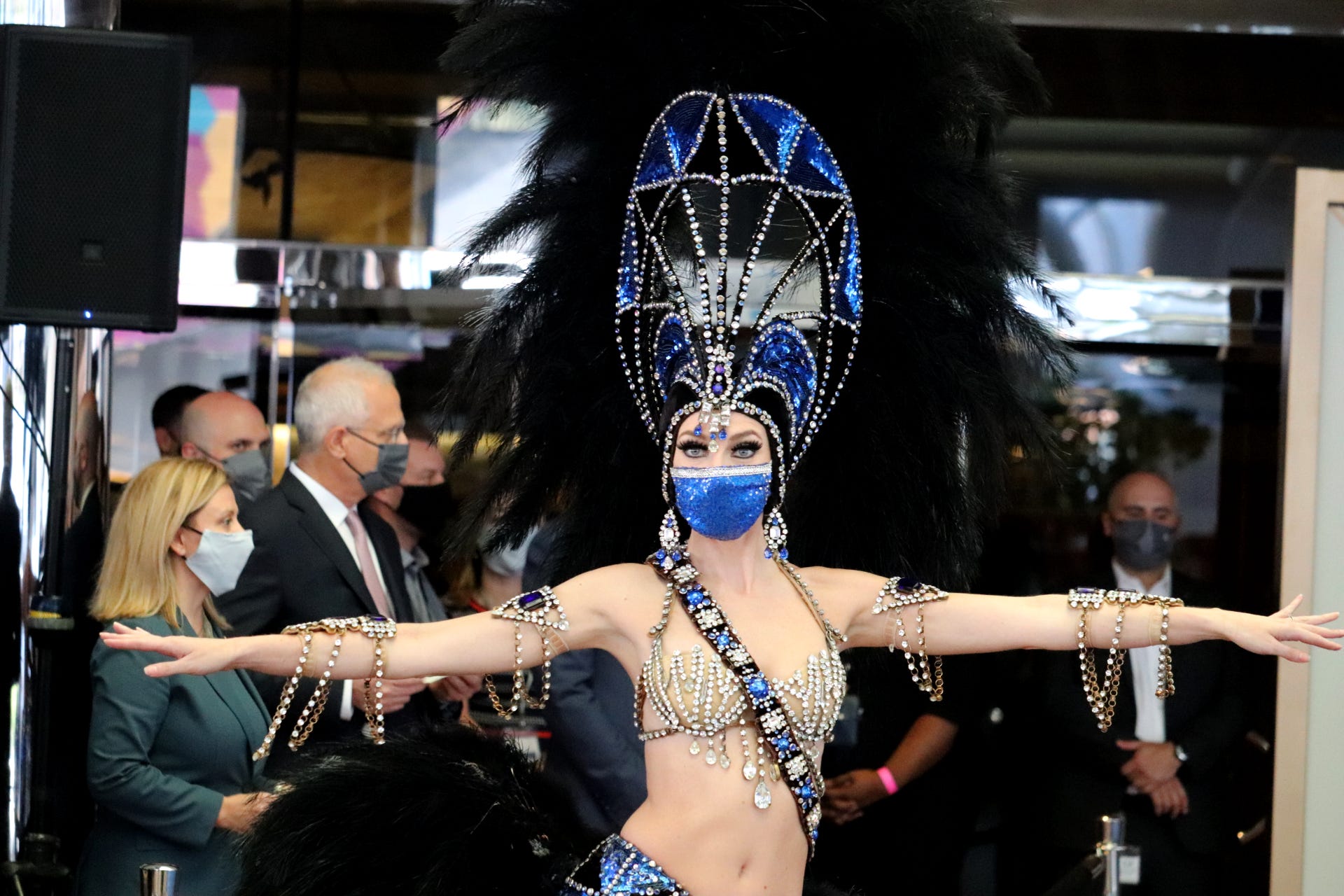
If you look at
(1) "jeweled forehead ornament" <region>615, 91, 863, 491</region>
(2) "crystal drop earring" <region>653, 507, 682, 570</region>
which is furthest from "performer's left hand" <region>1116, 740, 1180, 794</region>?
(2) "crystal drop earring" <region>653, 507, 682, 570</region>

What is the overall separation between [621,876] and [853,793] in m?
1.95

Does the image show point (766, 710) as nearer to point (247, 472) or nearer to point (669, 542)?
point (669, 542)

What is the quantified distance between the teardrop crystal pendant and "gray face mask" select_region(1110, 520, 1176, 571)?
2.54 m

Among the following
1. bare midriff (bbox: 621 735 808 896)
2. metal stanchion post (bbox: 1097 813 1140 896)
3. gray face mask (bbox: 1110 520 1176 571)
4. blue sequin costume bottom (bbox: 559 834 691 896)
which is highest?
gray face mask (bbox: 1110 520 1176 571)

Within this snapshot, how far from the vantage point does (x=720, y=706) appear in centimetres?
281

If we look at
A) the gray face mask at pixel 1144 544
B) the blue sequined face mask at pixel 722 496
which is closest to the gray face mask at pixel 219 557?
the blue sequined face mask at pixel 722 496

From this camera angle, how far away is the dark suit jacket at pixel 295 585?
4.00 m

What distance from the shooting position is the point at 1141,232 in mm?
5922

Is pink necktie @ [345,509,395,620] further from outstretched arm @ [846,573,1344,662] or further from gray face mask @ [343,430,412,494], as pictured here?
outstretched arm @ [846,573,1344,662]

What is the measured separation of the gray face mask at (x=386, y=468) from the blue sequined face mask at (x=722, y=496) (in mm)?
1836

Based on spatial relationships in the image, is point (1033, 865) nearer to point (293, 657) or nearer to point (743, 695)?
point (743, 695)

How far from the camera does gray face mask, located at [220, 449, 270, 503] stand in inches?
193

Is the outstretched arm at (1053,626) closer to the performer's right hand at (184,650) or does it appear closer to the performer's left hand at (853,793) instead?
the performer's right hand at (184,650)

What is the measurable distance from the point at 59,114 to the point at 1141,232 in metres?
3.95
